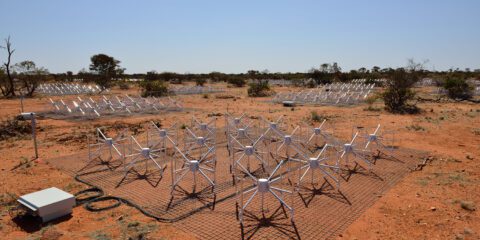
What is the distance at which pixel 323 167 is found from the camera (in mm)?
9391

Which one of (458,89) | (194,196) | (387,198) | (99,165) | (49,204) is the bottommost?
(387,198)

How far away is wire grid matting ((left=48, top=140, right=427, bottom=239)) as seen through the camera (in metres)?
5.94

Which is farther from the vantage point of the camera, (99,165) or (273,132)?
(273,132)

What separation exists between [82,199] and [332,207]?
17.4 feet

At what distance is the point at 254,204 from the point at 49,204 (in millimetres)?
3854

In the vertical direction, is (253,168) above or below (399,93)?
below

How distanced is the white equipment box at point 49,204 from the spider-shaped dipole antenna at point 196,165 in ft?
6.75

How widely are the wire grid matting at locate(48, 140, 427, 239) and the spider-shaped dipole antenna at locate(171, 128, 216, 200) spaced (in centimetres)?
21

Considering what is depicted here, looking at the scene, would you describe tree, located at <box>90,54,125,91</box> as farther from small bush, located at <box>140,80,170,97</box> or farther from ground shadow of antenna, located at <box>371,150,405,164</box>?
ground shadow of antenna, located at <box>371,150,405,164</box>

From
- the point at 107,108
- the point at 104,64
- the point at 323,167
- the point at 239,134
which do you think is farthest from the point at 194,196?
the point at 104,64

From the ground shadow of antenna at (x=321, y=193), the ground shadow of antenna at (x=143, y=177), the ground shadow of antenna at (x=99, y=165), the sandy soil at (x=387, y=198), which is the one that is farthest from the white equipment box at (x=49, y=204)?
the ground shadow of antenna at (x=321, y=193)

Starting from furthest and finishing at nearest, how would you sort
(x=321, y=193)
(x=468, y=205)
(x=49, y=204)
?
(x=321, y=193)
(x=468, y=205)
(x=49, y=204)

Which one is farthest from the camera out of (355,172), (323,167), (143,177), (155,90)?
(155,90)

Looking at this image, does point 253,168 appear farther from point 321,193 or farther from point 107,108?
point 107,108
